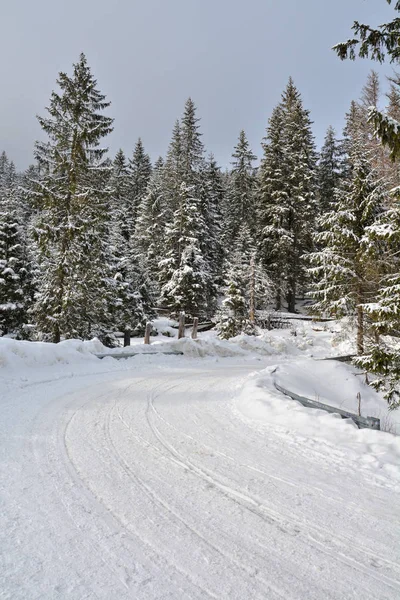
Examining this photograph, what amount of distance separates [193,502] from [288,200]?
34.7m

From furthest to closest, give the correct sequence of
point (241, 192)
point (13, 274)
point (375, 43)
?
point (241, 192) < point (13, 274) < point (375, 43)

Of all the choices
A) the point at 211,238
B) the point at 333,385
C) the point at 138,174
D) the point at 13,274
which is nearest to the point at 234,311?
the point at 211,238

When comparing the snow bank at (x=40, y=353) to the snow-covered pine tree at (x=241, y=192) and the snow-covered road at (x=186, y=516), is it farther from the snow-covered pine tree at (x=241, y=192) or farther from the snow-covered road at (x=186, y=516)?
→ the snow-covered pine tree at (x=241, y=192)

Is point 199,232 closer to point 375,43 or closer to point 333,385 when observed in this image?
point 333,385

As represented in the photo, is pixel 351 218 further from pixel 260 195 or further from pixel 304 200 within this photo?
pixel 260 195

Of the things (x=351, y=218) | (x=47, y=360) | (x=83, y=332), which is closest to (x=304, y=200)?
(x=351, y=218)

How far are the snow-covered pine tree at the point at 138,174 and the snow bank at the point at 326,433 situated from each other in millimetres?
44174

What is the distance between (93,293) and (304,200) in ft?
76.2

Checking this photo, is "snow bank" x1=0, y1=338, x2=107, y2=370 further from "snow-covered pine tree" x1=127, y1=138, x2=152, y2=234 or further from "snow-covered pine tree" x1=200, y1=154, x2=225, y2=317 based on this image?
"snow-covered pine tree" x1=127, y1=138, x2=152, y2=234

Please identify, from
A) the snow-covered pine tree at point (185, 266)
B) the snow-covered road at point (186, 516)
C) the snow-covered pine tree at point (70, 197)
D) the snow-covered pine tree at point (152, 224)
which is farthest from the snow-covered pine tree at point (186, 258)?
the snow-covered road at point (186, 516)

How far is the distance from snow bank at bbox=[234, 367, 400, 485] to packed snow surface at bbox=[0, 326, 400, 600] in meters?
0.03

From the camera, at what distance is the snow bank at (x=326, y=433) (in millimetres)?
4266

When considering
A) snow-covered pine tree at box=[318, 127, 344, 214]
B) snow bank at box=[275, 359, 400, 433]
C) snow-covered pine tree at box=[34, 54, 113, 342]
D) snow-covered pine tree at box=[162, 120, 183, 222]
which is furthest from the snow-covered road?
snow-covered pine tree at box=[318, 127, 344, 214]

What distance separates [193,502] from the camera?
126 inches
